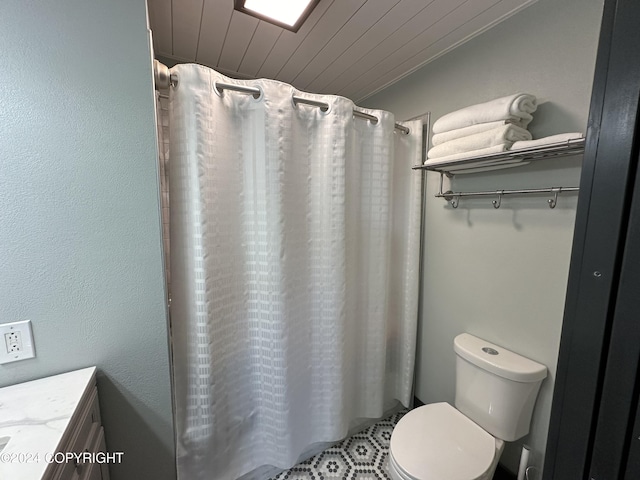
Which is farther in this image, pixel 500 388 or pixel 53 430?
pixel 500 388

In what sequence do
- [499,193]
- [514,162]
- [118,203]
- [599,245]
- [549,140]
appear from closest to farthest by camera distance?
[599,245]
[118,203]
[549,140]
[514,162]
[499,193]

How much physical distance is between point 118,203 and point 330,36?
4.27 ft

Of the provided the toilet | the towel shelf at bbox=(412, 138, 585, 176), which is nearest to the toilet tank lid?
→ the toilet

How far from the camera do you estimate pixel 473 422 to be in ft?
4.41

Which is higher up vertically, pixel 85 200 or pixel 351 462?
pixel 85 200

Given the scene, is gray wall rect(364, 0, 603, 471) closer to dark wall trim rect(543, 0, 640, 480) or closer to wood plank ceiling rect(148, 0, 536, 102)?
wood plank ceiling rect(148, 0, 536, 102)

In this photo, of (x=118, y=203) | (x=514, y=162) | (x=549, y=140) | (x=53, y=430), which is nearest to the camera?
(x=53, y=430)

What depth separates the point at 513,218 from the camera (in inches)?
51.9

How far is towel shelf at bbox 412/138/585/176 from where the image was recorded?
1.00m

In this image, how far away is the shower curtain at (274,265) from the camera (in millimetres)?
1113

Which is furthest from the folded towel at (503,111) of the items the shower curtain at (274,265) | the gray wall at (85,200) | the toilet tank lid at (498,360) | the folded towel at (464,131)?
the gray wall at (85,200)

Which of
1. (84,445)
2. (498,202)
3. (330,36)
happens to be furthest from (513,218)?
(84,445)

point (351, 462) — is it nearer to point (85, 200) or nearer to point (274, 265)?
point (274, 265)

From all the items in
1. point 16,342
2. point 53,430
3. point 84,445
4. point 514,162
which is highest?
point 514,162
